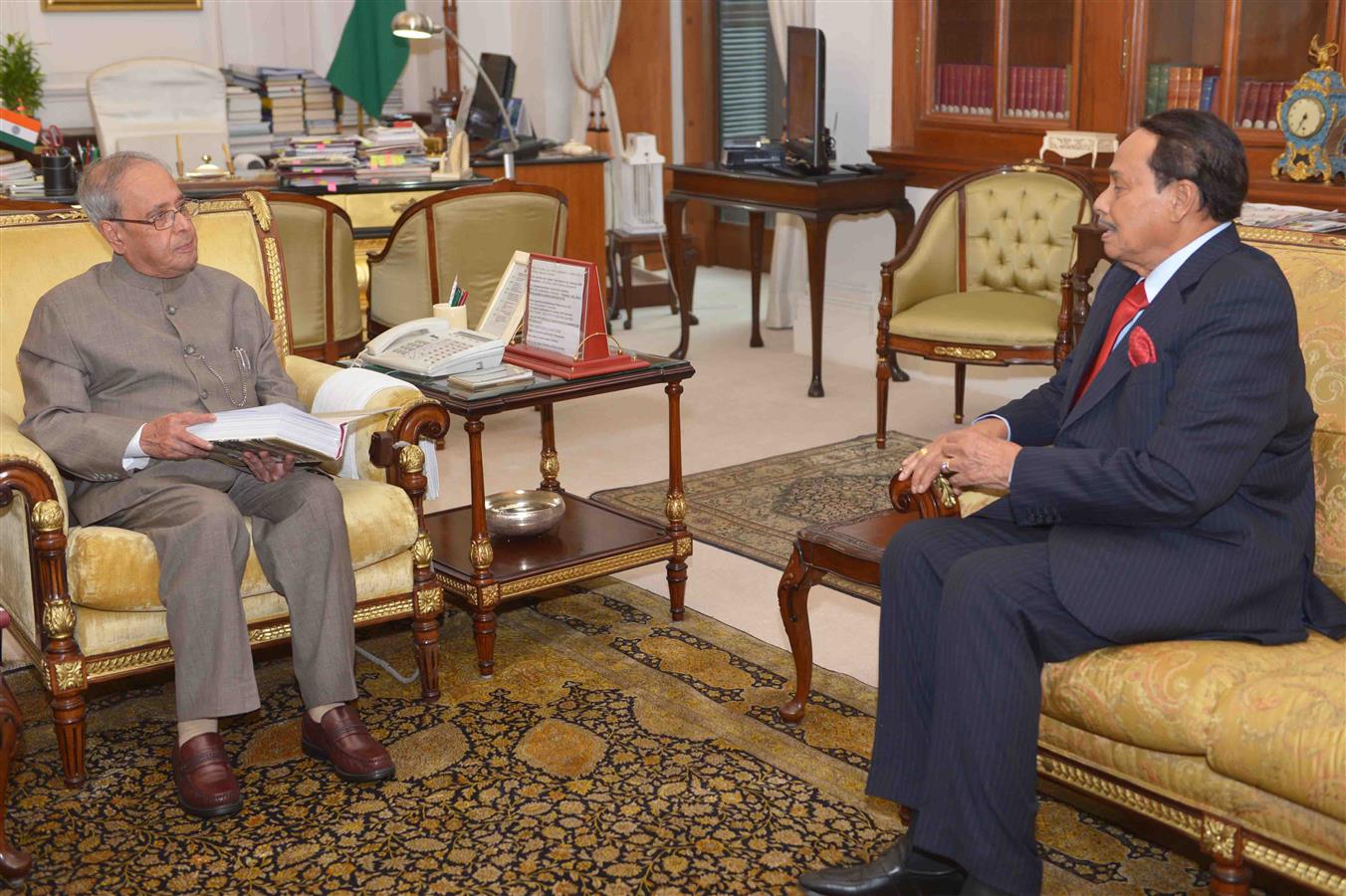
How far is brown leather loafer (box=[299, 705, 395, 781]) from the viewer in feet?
9.62

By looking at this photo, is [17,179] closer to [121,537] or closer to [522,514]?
[522,514]

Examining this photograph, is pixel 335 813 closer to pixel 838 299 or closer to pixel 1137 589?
pixel 1137 589

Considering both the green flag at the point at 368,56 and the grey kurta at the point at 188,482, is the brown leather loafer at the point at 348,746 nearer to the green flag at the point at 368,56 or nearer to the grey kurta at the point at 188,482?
the grey kurta at the point at 188,482

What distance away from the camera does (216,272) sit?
10.8 ft

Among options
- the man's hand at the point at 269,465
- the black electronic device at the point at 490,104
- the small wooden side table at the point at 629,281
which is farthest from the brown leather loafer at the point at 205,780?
the small wooden side table at the point at 629,281

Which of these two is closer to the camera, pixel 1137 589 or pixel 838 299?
pixel 1137 589

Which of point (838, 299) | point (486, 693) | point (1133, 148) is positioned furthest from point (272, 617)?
point (838, 299)

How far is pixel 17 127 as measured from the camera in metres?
5.72

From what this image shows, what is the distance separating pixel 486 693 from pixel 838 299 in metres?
4.04

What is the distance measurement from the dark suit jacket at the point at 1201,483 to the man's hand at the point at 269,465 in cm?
153

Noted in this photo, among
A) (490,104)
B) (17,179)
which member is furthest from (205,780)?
(490,104)

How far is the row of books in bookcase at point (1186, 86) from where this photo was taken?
522 cm

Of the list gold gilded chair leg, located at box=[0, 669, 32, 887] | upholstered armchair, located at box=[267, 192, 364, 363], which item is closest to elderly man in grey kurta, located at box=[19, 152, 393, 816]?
gold gilded chair leg, located at box=[0, 669, 32, 887]

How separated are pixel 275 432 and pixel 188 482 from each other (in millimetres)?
330
